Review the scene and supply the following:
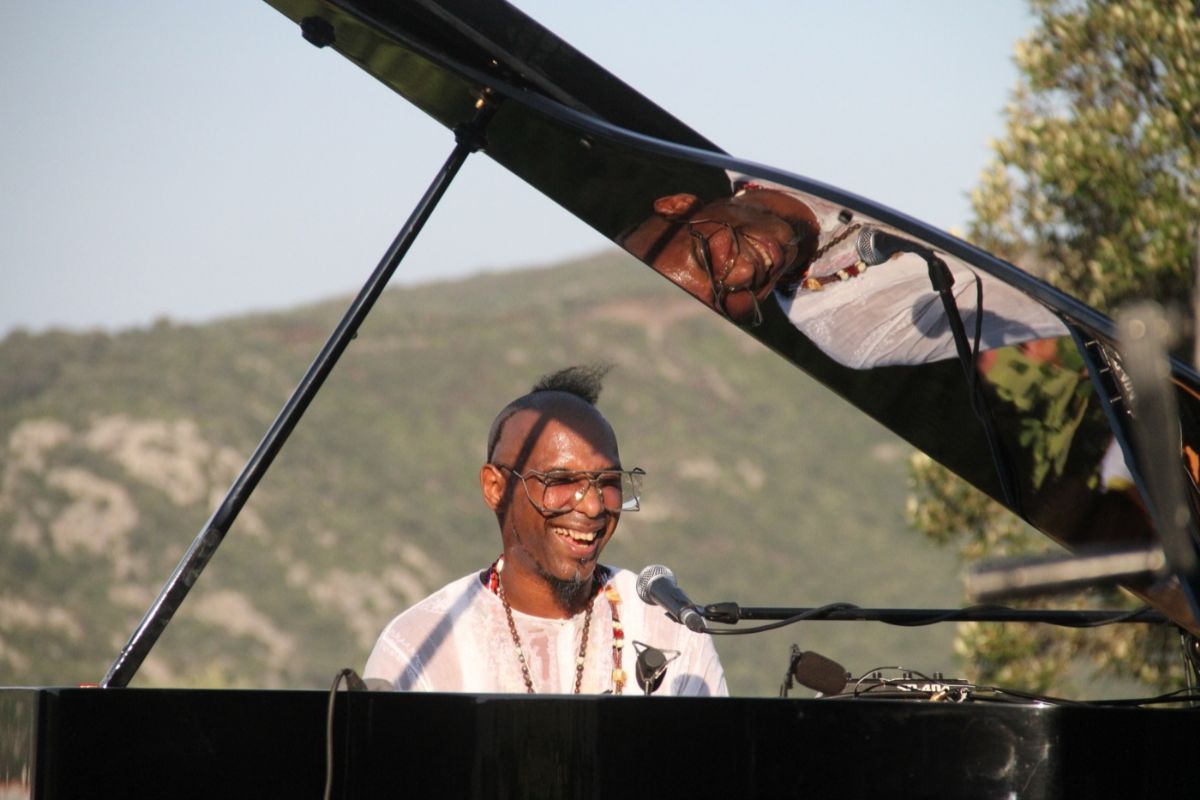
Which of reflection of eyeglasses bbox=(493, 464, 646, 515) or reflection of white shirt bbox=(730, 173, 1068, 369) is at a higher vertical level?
reflection of white shirt bbox=(730, 173, 1068, 369)

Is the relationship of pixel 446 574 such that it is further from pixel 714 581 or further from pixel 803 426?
pixel 803 426

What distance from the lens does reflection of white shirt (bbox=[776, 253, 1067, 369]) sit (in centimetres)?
314

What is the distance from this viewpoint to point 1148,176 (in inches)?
328

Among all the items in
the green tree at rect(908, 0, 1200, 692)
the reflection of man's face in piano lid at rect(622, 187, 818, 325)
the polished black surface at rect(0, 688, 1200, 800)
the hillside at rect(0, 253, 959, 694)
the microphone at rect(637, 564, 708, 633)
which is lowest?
the polished black surface at rect(0, 688, 1200, 800)

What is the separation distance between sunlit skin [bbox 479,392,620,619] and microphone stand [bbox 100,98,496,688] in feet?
2.43

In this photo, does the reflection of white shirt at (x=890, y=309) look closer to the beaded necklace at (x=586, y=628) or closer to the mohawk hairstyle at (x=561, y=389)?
the mohawk hairstyle at (x=561, y=389)

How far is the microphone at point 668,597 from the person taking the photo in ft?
10.2

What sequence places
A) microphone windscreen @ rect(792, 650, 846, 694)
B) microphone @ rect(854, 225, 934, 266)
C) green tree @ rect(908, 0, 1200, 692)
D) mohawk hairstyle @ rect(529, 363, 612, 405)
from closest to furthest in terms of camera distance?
1. microphone @ rect(854, 225, 934, 266)
2. microphone windscreen @ rect(792, 650, 846, 694)
3. mohawk hairstyle @ rect(529, 363, 612, 405)
4. green tree @ rect(908, 0, 1200, 692)

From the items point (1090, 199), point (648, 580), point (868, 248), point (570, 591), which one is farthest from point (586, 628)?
point (1090, 199)

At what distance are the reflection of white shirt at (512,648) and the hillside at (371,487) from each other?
19.9 m

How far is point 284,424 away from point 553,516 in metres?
0.98

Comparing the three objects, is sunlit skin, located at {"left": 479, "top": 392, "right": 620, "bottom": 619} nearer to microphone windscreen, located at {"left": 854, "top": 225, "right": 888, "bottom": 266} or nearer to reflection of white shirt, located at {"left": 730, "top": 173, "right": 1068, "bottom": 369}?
reflection of white shirt, located at {"left": 730, "top": 173, "right": 1068, "bottom": 369}

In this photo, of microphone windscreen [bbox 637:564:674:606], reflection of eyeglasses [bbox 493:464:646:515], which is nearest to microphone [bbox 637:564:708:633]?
microphone windscreen [bbox 637:564:674:606]

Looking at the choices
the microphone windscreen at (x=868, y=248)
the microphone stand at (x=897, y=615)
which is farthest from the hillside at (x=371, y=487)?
the microphone windscreen at (x=868, y=248)
